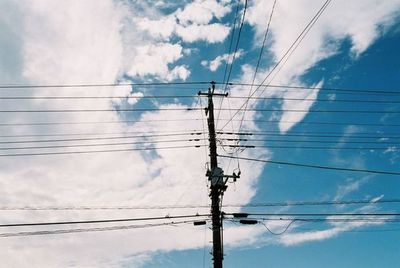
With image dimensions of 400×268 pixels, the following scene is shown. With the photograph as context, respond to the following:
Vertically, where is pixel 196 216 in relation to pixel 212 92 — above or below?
below

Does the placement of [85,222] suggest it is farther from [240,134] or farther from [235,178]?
[240,134]

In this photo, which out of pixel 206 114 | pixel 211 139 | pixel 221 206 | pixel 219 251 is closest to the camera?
pixel 219 251

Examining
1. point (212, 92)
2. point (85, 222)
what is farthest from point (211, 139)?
point (85, 222)

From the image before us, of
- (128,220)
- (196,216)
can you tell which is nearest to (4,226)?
(128,220)

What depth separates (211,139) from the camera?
75.9 ft

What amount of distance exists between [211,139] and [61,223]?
27.9ft

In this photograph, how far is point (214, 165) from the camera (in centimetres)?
2219

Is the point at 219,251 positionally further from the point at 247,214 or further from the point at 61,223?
the point at 61,223

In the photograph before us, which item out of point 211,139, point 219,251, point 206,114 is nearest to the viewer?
point 219,251

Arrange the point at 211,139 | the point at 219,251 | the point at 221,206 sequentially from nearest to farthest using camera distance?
the point at 219,251
the point at 221,206
the point at 211,139

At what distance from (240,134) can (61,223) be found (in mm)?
10679

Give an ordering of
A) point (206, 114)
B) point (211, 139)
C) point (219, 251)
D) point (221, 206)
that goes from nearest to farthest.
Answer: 1. point (219, 251)
2. point (221, 206)
3. point (211, 139)
4. point (206, 114)

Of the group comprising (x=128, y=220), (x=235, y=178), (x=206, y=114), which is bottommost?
(x=128, y=220)

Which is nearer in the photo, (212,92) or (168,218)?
(168,218)
